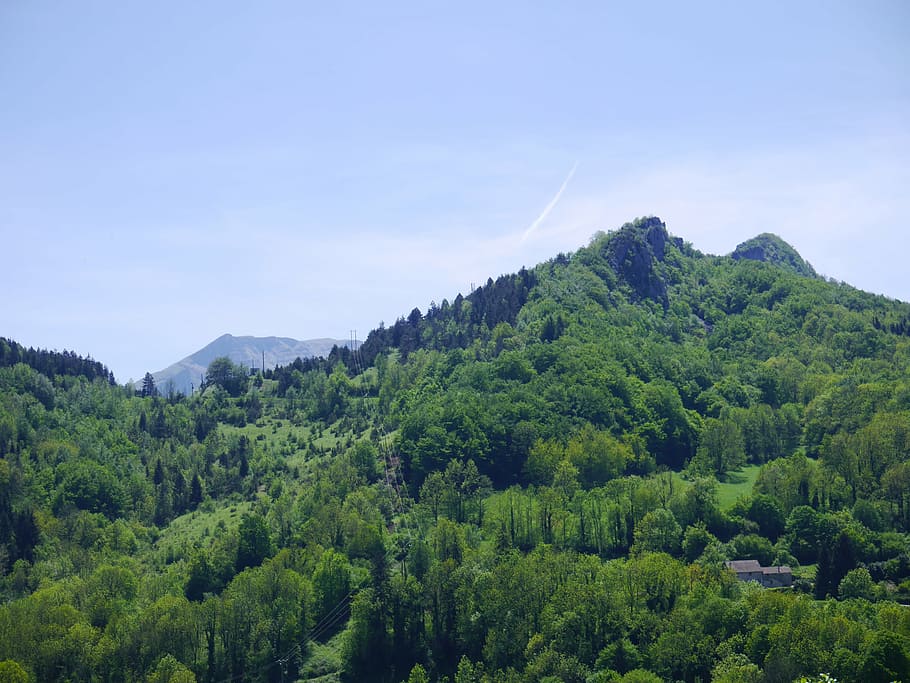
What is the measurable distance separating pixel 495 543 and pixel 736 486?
160 feet

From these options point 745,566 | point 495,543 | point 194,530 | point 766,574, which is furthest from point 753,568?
point 194,530

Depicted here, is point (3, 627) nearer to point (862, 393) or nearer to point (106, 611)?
point (106, 611)

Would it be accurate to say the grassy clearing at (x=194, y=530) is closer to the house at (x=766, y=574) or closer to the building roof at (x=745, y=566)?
the building roof at (x=745, y=566)

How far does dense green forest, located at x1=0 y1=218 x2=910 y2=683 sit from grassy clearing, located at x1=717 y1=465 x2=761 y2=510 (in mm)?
1030

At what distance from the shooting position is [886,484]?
123m

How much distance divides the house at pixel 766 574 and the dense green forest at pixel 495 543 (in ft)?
10.4

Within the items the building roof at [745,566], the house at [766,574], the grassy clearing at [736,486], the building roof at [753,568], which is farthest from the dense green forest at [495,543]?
the house at [766,574]

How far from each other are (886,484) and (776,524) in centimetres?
1703

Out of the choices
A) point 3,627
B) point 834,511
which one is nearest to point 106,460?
point 3,627

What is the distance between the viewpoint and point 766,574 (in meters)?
106

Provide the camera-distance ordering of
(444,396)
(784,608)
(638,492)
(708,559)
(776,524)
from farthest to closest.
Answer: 1. (444,396)
2. (638,492)
3. (776,524)
4. (708,559)
5. (784,608)

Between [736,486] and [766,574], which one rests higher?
[736,486]

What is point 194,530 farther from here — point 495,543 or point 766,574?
point 766,574

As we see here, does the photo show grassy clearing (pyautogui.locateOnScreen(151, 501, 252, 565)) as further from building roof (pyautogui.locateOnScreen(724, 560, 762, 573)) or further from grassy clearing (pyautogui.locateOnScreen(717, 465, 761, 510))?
building roof (pyautogui.locateOnScreen(724, 560, 762, 573))
